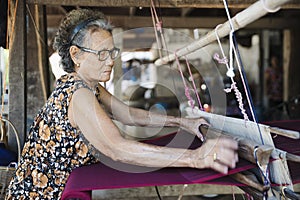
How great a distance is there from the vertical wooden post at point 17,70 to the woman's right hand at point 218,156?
1500 mm

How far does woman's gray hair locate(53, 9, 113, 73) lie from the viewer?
4.78 ft

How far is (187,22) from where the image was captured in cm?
474

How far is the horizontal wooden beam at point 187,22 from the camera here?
4.41 meters

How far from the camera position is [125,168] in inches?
50.6

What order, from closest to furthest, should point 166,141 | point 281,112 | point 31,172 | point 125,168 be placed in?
1. point 125,168
2. point 31,172
3. point 166,141
4. point 281,112

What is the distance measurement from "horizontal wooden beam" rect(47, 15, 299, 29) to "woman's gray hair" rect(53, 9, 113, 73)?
2.62 m

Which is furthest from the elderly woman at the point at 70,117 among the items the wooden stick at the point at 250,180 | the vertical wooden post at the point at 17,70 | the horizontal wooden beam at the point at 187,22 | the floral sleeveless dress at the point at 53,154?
the horizontal wooden beam at the point at 187,22

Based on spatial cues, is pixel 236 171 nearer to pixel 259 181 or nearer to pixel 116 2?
pixel 259 181

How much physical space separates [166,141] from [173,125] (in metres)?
0.18

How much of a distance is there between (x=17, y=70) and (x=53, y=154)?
102 centimetres

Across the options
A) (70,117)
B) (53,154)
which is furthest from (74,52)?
(53,154)

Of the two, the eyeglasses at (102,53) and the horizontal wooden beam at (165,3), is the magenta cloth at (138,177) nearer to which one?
the eyeglasses at (102,53)

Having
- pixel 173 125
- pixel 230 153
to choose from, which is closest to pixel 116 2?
pixel 173 125

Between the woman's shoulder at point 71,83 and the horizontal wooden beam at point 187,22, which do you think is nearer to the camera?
the woman's shoulder at point 71,83
